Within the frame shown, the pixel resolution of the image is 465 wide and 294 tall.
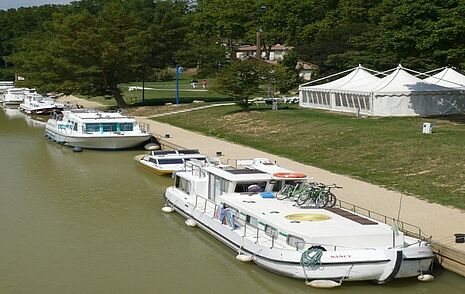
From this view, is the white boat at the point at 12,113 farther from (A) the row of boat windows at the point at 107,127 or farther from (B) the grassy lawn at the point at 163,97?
(A) the row of boat windows at the point at 107,127

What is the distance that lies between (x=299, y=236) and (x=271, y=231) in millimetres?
1569

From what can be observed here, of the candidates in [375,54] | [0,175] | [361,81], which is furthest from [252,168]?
[375,54]

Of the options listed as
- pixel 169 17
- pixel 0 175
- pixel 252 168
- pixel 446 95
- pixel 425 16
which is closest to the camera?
pixel 252 168

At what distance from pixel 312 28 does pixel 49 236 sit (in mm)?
88068

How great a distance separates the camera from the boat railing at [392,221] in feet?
63.7

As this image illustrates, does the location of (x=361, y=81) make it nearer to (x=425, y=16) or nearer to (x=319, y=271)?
(x=425, y=16)

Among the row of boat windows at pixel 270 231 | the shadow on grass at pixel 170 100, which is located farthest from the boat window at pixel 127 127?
the shadow on grass at pixel 170 100

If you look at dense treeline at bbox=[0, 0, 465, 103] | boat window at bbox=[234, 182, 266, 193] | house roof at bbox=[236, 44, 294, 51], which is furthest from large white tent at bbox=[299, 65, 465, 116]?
house roof at bbox=[236, 44, 294, 51]

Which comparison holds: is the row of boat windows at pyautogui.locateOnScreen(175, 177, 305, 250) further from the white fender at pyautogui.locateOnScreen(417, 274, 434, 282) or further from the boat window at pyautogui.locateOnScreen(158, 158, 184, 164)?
the boat window at pyautogui.locateOnScreen(158, 158, 184, 164)

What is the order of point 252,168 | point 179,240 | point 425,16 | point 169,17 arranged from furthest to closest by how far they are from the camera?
1. point 169,17
2. point 425,16
3. point 252,168
4. point 179,240

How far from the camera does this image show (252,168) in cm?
2492

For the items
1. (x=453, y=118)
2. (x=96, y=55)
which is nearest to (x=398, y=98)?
(x=453, y=118)

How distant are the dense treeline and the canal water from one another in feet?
63.7

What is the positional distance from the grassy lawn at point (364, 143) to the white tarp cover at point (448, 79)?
8118mm
